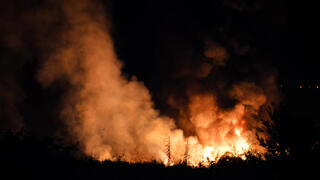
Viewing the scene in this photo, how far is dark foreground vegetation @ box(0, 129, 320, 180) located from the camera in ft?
23.6

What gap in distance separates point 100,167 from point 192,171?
3615mm

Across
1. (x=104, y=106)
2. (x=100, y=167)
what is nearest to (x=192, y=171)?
(x=100, y=167)

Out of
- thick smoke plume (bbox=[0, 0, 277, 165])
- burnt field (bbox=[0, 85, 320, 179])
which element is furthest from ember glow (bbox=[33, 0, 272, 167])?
burnt field (bbox=[0, 85, 320, 179])

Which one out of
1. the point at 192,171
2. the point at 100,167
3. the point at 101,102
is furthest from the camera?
the point at 101,102

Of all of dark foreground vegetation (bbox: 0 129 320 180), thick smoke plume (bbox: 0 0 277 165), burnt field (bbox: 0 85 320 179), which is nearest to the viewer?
dark foreground vegetation (bbox: 0 129 320 180)

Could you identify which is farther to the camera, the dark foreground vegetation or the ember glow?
the ember glow

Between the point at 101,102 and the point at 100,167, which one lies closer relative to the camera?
the point at 100,167

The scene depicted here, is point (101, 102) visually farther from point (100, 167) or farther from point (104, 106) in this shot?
point (100, 167)

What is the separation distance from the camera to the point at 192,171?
1057 centimetres

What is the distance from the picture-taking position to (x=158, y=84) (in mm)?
24984

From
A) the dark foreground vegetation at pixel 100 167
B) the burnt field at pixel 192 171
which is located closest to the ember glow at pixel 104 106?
the dark foreground vegetation at pixel 100 167

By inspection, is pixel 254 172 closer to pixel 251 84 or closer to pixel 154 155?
pixel 154 155

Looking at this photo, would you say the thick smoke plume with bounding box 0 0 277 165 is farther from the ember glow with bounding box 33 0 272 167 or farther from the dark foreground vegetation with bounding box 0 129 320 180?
the dark foreground vegetation with bounding box 0 129 320 180

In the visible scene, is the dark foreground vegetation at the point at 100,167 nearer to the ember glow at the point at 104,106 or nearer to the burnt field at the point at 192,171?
the burnt field at the point at 192,171
